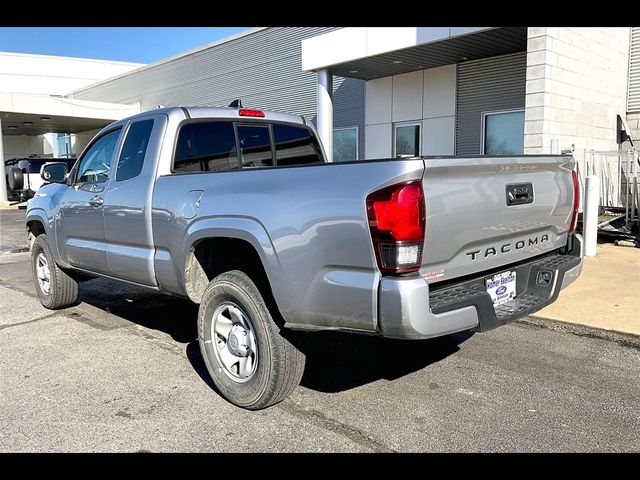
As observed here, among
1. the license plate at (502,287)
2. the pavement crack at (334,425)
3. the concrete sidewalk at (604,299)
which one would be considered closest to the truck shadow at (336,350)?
the pavement crack at (334,425)

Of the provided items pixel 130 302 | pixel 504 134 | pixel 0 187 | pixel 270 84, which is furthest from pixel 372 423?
pixel 0 187

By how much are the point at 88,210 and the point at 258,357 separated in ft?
8.60

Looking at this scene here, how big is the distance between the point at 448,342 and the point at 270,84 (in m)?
17.0

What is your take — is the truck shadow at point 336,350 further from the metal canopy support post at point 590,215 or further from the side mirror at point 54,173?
the metal canopy support post at point 590,215

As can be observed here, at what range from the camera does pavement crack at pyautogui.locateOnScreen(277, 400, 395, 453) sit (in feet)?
10.3

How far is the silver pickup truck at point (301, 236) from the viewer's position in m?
2.88

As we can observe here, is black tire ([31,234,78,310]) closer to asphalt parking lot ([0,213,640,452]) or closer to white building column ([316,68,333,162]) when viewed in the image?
asphalt parking lot ([0,213,640,452])

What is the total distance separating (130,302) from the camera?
22.4 ft

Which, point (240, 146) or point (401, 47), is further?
point (401, 47)

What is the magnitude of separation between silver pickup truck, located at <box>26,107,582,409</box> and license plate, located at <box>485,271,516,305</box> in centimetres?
1

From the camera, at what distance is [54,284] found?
6.12 metres

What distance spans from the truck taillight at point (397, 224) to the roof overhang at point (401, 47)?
9051 millimetres

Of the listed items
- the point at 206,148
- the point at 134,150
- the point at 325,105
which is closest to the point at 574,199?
the point at 206,148

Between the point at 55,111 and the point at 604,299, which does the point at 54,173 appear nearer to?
the point at 604,299
